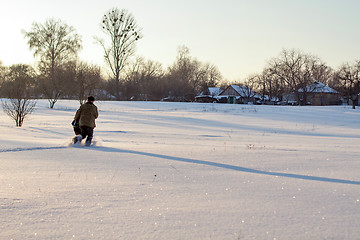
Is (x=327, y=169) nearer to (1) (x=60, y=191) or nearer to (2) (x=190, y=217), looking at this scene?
(2) (x=190, y=217)

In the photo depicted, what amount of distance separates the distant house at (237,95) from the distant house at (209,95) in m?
1.32

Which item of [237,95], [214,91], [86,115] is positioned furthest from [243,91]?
[86,115]

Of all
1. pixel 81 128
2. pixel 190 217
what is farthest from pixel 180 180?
pixel 81 128

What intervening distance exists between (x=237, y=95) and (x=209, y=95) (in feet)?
24.4

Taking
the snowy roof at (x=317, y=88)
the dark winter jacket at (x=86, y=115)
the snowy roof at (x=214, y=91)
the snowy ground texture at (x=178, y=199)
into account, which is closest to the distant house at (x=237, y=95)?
the snowy roof at (x=214, y=91)

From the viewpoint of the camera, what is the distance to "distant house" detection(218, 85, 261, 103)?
7781 cm

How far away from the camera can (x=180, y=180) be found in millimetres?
4355

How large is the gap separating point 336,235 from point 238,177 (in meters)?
2.06

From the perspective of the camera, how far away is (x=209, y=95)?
3073 inches

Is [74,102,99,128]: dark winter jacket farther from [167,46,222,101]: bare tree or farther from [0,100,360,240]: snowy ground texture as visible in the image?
[167,46,222,101]: bare tree

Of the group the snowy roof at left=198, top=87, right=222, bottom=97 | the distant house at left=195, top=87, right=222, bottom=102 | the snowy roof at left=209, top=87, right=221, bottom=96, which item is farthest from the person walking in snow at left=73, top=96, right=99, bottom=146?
the snowy roof at left=209, top=87, right=221, bottom=96

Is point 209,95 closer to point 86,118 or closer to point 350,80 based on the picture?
point 350,80

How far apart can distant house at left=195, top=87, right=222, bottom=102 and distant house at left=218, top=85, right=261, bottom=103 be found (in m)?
1.32

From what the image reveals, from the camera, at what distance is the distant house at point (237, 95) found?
7781 centimetres
